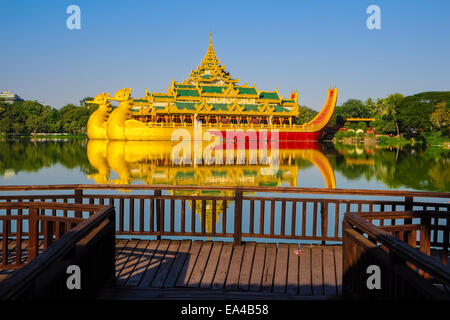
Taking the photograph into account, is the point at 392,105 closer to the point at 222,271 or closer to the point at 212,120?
the point at 212,120

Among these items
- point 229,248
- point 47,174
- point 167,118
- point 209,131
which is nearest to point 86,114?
point 167,118

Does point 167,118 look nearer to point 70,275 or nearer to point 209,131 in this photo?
point 209,131

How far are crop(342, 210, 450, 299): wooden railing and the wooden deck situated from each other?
84 cm

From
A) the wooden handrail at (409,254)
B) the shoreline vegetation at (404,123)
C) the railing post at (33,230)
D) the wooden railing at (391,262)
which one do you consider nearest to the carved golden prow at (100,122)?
the shoreline vegetation at (404,123)

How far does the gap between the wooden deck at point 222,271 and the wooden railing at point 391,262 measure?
838 mm

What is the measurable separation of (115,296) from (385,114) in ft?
250

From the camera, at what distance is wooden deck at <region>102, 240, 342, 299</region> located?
13.9ft

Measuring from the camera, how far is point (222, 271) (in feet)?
15.9

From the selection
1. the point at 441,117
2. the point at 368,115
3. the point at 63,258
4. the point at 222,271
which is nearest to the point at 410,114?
the point at 441,117

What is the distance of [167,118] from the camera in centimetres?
5441

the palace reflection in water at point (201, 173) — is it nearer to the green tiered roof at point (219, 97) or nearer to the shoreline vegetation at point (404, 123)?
the green tiered roof at point (219, 97)

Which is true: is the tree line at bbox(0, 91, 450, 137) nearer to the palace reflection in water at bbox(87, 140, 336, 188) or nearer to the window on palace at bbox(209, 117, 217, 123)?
the window on palace at bbox(209, 117, 217, 123)

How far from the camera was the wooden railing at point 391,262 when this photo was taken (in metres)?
2.34
